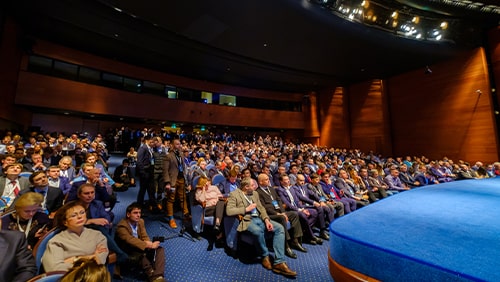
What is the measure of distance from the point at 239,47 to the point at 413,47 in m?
6.67

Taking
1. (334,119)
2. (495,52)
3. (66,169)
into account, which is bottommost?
(66,169)

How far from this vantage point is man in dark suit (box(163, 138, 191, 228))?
3.10 metres

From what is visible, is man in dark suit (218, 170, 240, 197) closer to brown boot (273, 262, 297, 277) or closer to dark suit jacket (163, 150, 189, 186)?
dark suit jacket (163, 150, 189, 186)

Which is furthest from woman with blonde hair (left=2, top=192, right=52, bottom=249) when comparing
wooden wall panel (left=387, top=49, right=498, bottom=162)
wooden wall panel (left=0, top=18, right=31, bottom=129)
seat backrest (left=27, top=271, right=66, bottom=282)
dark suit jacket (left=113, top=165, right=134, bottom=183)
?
wooden wall panel (left=387, top=49, right=498, bottom=162)

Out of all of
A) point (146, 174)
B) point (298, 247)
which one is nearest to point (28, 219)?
point (146, 174)

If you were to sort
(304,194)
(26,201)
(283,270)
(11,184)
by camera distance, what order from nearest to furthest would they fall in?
1. (26,201)
2. (283,270)
3. (11,184)
4. (304,194)

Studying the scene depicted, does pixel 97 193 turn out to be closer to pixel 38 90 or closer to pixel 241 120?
pixel 38 90

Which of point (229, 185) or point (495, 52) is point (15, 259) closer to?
point (229, 185)

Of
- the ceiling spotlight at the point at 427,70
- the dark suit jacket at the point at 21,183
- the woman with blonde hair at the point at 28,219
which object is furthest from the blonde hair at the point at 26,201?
the ceiling spotlight at the point at 427,70

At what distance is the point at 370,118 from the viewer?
1150cm

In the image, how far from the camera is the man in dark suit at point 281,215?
260 cm

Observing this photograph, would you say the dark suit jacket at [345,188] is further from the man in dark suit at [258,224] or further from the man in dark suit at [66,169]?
the man in dark suit at [66,169]

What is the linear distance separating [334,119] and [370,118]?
2.11 m

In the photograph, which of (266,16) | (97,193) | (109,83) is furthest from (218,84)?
(97,193)
